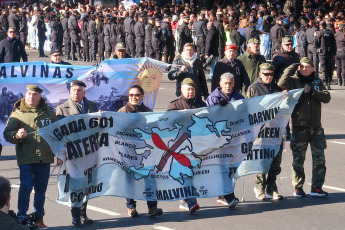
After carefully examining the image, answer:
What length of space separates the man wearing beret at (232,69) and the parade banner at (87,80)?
867 millimetres

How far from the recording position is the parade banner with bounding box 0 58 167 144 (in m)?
13.0

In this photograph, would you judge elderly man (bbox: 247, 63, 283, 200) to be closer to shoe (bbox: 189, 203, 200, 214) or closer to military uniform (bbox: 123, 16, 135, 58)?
shoe (bbox: 189, 203, 200, 214)

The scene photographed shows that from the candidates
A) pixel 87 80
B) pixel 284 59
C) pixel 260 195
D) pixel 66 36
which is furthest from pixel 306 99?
pixel 66 36

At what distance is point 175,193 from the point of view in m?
10.6

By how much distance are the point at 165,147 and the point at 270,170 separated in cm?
161

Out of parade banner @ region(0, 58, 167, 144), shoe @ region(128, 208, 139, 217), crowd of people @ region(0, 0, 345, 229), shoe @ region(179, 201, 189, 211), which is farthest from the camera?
parade banner @ region(0, 58, 167, 144)

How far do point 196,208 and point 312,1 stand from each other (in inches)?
934

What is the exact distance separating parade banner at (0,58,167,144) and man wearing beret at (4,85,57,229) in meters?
3.09

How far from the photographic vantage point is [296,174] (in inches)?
448

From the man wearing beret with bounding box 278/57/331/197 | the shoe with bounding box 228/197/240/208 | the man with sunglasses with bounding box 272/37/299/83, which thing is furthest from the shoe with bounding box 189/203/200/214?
the man with sunglasses with bounding box 272/37/299/83

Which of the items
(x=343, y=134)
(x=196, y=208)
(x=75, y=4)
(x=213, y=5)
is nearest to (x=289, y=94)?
(x=196, y=208)

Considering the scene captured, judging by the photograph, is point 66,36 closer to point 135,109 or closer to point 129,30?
Result: point 129,30

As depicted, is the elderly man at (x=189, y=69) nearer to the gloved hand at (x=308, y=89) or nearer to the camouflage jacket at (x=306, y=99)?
the camouflage jacket at (x=306, y=99)

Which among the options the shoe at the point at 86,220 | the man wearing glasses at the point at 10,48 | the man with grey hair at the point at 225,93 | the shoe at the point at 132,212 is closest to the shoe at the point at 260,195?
the man with grey hair at the point at 225,93
